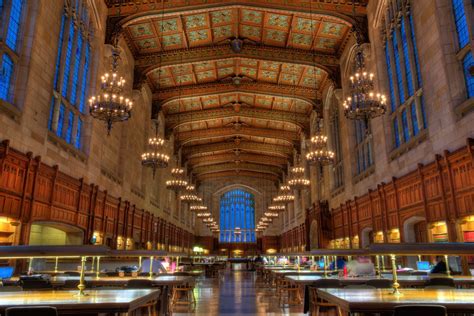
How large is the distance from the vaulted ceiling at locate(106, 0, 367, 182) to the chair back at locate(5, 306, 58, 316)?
48.5ft

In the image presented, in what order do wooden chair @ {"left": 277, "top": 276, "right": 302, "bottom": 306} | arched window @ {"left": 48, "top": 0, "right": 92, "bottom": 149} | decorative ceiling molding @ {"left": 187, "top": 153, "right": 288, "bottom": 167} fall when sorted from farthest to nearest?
decorative ceiling molding @ {"left": 187, "top": 153, "right": 288, "bottom": 167}
arched window @ {"left": 48, "top": 0, "right": 92, "bottom": 149}
wooden chair @ {"left": 277, "top": 276, "right": 302, "bottom": 306}

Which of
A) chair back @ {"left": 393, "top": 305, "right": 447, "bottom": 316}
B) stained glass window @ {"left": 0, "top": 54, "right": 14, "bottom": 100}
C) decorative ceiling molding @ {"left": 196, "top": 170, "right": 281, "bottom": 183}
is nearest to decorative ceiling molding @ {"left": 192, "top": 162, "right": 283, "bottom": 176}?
decorative ceiling molding @ {"left": 196, "top": 170, "right": 281, "bottom": 183}

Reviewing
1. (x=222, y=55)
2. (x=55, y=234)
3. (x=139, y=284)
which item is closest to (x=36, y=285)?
(x=139, y=284)

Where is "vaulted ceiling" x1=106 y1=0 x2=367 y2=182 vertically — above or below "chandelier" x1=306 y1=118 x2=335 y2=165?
above

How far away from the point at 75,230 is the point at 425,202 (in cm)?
1143

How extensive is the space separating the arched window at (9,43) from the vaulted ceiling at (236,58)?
6.22 meters

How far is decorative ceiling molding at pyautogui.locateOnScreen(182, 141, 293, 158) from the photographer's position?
3497cm

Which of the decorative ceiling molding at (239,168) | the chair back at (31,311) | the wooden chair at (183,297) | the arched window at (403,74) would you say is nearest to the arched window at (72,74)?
the wooden chair at (183,297)

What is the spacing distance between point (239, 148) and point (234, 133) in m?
4.27

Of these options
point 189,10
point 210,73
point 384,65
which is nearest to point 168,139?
point 210,73

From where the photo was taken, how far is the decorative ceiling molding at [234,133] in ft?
101

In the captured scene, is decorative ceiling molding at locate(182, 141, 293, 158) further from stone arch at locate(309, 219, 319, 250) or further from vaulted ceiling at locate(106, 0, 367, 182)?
stone arch at locate(309, 219, 319, 250)

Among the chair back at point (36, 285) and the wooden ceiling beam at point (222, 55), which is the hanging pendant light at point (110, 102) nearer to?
the chair back at point (36, 285)

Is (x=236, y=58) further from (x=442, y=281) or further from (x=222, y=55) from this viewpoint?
(x=442, y=281)
